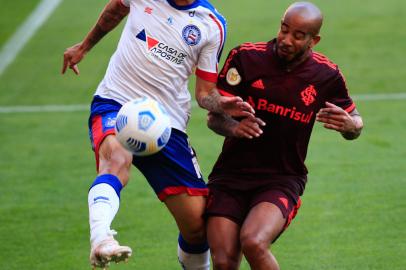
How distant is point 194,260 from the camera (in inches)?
347

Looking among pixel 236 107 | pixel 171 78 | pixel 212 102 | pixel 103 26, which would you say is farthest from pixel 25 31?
pixel 236 107

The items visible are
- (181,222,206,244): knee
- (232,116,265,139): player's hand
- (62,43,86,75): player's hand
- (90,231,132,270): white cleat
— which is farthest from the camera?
(62,43,86,75): player's hand

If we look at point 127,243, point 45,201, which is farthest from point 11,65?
point 127,243

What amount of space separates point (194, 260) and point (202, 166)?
4.13 metres

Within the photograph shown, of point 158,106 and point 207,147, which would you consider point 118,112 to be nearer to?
point 158,106

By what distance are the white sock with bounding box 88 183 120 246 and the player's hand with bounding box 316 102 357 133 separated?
160cm

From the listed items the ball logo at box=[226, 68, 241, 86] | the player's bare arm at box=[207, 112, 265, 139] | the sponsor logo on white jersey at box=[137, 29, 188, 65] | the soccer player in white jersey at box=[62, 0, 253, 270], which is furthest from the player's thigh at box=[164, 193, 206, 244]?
the sponsor logo on white jersey at box=[137, 29, 188, 65]

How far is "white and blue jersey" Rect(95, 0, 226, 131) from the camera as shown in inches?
327

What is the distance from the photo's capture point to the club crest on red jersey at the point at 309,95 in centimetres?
809

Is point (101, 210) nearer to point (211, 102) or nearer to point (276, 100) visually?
point (211, 102)

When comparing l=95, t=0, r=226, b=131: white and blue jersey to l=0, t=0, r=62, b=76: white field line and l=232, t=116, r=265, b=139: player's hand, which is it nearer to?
l=232, t=116, r=265, b=139: player's hand

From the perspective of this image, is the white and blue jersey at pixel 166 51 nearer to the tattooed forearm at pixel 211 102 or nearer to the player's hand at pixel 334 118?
the tattooed forearm at pixel 211 102

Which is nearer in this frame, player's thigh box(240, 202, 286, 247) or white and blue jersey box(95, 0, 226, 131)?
player's thigh box(240, 202, 286, 247)

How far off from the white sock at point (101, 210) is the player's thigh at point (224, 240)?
2.70ft
